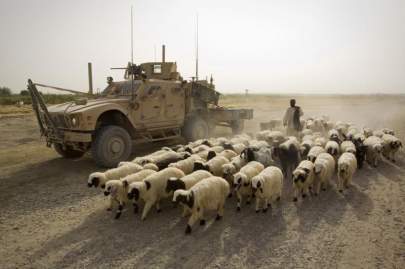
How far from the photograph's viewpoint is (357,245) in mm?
5438

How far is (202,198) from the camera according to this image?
6113 mm

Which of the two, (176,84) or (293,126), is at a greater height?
(176,84)

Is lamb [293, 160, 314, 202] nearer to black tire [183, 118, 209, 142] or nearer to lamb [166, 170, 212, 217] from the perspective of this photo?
lamb [166, 170, 212, 217]

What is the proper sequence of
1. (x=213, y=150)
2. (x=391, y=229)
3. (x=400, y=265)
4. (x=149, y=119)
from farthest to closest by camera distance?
(x=149, y=119) < (x=213, y=150) < (x=391, y=229) < (x=400, y=265)

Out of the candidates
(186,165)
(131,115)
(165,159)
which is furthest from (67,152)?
(186,165)

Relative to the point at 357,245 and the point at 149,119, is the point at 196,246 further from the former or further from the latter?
the point at 149,119

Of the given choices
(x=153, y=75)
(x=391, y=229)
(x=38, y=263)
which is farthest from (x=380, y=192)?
(x=153, y=75)

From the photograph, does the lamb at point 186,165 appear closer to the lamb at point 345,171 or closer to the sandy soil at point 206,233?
the sandy soil at point 206,233

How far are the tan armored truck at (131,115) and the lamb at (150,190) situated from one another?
12.5 ft

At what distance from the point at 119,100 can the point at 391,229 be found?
8.48 metres

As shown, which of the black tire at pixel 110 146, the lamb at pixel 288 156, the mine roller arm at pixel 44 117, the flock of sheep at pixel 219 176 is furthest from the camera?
the mine roller arm at pixel 44 117

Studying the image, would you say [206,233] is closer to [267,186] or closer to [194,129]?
[267,186]

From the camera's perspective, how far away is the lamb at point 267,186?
668cm

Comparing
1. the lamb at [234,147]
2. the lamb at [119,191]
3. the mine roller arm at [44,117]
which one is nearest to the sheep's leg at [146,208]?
the lamb at [119,191]
